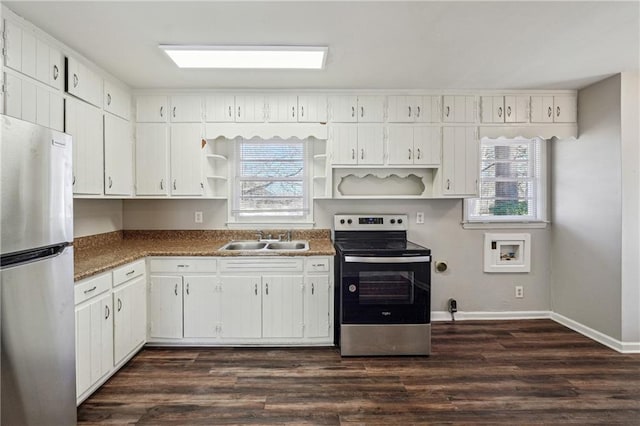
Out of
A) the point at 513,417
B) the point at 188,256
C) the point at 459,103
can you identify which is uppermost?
the point at 459,103

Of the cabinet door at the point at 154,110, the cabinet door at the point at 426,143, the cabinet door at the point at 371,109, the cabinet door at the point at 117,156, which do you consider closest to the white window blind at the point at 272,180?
the cabinet door at the point at 371,109

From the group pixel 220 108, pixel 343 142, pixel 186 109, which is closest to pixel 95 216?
pixel 186 109

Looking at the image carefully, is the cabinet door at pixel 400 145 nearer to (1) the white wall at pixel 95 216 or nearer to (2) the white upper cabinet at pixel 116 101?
(2) the white upper cabinet at pixel 116 101

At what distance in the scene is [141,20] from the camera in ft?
6.66

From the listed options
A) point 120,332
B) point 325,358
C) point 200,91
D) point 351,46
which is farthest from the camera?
point 200,91

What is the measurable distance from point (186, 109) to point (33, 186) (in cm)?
198

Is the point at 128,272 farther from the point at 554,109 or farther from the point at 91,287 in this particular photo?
the point at 554,109

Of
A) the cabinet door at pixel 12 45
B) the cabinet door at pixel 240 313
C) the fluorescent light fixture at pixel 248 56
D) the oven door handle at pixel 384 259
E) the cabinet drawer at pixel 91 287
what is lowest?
the cabinet door at pixel 240 313

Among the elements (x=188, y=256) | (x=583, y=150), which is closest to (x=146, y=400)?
(x=188, y=256)

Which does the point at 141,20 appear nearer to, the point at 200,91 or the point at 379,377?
the point at 200,91

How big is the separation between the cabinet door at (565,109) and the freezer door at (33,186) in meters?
4.11

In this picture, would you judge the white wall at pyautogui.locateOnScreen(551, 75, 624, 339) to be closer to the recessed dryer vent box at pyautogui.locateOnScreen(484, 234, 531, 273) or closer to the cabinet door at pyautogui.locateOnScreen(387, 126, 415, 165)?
the recessed dryer vent box at pyautogui.locateOnScreen(484, 234, 531, 273)

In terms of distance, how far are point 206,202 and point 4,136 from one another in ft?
7.31

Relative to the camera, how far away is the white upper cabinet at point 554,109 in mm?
3342
